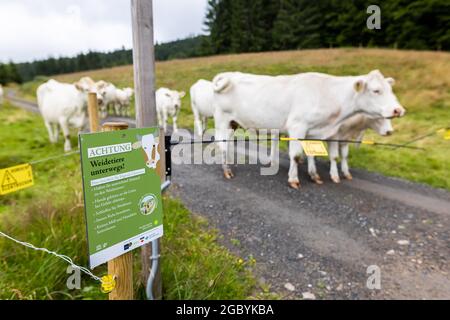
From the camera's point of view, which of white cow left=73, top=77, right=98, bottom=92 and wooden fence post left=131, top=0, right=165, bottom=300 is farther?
white cow left=73, top=77, right=98, bottom=92

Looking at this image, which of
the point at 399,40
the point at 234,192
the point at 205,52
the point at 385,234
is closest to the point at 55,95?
the point at 234,192

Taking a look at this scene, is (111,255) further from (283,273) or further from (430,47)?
(430,47)

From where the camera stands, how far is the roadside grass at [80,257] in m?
2.60

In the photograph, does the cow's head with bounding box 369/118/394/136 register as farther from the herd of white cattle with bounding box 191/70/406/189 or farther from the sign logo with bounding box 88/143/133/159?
the sign logo with bounding box 88/143/133/159

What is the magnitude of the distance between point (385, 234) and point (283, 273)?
5.78 ft

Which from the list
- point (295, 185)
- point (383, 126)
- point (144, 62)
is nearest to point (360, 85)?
point (383, 126)

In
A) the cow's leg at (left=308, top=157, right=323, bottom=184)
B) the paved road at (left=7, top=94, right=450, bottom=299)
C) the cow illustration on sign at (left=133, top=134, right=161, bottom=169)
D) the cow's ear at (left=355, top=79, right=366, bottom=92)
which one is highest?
the cow's ear at (left=355, top=79, right=366, bottom=92)

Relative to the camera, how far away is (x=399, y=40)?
32.2 meters

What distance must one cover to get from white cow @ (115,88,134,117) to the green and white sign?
15338 mm

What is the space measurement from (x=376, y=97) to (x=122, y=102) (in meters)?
14.0

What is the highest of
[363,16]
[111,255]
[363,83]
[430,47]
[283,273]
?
[363,16]

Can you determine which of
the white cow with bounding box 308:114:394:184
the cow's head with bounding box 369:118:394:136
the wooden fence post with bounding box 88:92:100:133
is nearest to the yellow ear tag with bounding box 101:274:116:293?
the wooden fence post with bounding box 88:92:100:133

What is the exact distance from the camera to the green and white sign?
170 centimetres

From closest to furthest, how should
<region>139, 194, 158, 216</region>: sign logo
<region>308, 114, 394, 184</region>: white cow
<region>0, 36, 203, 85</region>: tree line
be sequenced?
<region>139, 194, 158, 216</region>: sign logo, <region>308, 114, 394, 184</region>: white cow, <region>0, 36, 203, 85</region>: tree line
